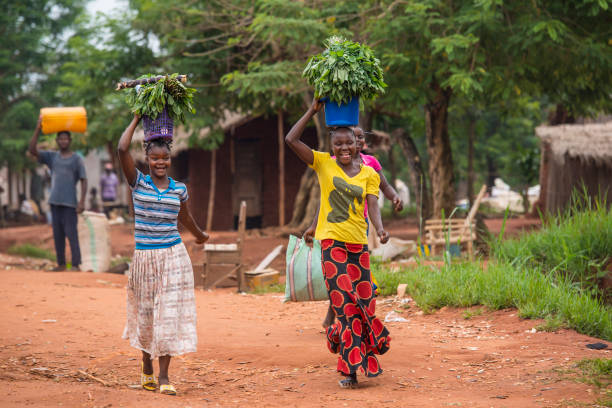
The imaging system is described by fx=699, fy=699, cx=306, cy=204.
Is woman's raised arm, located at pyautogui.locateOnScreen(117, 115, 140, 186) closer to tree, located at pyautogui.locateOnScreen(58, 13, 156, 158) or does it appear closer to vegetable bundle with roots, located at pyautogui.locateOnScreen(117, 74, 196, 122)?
vegetable bundle with roots, located at pyautogui.locateOnScreen(117, 74, 196, 122)

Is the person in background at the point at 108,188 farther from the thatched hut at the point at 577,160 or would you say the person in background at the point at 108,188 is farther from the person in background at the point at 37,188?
the thatched hut at the point at 577,160

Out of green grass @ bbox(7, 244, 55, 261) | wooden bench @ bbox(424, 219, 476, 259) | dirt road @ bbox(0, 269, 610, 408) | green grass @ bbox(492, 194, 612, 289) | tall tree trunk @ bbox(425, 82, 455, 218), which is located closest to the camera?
dirt road @ bbox(0, 269, 610, 408)

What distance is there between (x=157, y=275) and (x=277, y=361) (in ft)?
4.40

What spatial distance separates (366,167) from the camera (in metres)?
4.72

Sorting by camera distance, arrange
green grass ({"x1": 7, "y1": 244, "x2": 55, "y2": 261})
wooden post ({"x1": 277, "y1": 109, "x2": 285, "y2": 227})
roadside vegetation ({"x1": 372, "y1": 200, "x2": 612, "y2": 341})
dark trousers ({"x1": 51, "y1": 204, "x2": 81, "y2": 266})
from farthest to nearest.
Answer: wooden post ({"x1": 277, "y1": 109, "x2": 285, "y2": 227})
green grass ({"x1": 7, "y1": 244, "x2": 55, "y2": 261})
dark trousers ({"x1": 51, "y1": 204, "x2": 81, "y2": 266})
roadside vegetation ({"x1": 372, "y1": 200, "x2": 612, "y2": 341})

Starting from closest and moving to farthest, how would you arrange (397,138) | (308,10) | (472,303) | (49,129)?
1. (472,303)
2. (49,129)
3. (308,10)
4. (397,138)

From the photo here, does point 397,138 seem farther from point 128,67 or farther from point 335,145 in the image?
point 335,145

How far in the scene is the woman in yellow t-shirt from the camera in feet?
14.9

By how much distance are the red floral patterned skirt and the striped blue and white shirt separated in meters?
1.03

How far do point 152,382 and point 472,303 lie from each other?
12.2 ft

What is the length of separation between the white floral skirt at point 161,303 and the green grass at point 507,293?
3.34m

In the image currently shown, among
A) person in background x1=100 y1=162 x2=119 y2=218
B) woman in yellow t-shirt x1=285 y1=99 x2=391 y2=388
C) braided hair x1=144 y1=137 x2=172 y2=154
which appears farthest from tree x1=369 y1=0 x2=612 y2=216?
person in background x1=100 y1=162 x2=119 y2=218

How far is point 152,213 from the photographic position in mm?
4297

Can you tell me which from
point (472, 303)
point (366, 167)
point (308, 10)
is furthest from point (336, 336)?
point (308, 10)
